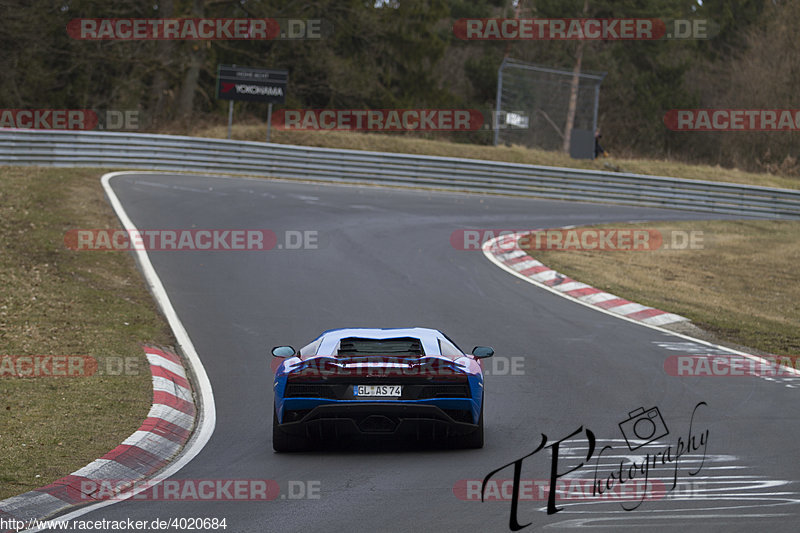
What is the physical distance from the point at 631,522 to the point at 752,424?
12.3 feet

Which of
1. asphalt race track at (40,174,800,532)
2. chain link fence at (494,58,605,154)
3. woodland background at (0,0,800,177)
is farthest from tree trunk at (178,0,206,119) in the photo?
asphalt race track at (40,174,800,532)

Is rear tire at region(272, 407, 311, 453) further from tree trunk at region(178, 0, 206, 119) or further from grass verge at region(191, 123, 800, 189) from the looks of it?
tree trunk at region(178, 0, 206, 119)

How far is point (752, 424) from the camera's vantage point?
9.58 meters

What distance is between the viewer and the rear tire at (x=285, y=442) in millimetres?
8375

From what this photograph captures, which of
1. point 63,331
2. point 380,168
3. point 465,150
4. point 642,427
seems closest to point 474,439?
point 642,427

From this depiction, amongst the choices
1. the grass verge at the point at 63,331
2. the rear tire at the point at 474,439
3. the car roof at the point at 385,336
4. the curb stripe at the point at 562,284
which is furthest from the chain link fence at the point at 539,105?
the rear tire at the point at 474,439

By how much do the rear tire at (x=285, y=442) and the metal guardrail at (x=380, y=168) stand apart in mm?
21512

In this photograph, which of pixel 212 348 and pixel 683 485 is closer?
pixel 683 485

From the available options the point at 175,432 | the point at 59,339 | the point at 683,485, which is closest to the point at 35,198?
the point at 59,339

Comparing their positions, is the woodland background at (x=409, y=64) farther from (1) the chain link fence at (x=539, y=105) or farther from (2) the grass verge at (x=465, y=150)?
(1) the chain link fence at (x=539, y=105)

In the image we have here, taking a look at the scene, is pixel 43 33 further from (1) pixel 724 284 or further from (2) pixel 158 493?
(2) pixel 158 493

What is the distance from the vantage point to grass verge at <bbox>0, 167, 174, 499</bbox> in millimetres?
8352

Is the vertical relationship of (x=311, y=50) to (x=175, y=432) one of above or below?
above

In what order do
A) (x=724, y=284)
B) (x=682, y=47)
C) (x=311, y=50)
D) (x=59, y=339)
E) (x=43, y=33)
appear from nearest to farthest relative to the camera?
(x=59, y=339) < (x=724, y=284) < (x=43, y=33) < (x=311, y=50) < (x=682, y=47)
